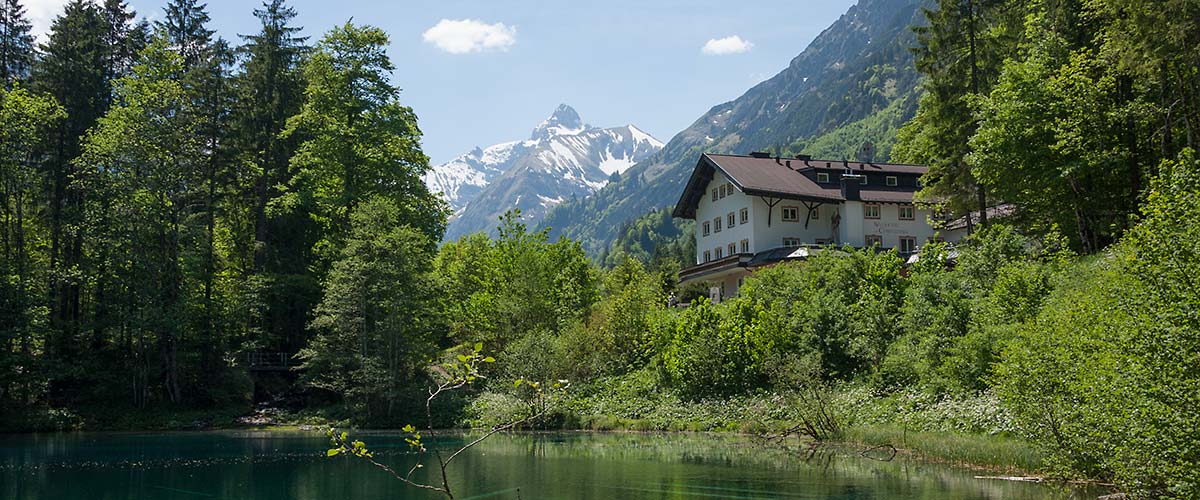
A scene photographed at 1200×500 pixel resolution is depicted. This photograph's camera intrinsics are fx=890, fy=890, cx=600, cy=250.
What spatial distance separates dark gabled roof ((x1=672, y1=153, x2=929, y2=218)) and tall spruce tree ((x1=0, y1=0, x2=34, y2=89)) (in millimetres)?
40480

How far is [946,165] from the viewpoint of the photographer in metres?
42.7

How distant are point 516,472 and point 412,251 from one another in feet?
69.3

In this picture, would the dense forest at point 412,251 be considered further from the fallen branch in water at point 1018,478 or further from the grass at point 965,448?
the fallen branch in water at point 1018,478

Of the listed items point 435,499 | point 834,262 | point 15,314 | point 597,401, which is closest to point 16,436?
point 15,314

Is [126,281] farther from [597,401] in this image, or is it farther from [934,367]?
[934,367]

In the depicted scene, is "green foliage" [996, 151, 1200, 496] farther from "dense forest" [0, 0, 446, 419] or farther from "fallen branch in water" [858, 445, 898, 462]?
"dense forest" [0, 0, 446, 419]

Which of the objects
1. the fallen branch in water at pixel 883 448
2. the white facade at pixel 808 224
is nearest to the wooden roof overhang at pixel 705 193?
the white facade at pixel 808 224

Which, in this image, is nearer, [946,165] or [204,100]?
[946,165]

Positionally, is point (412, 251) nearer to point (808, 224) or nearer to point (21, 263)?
point (21, 263)

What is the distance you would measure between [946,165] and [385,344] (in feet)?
93.3

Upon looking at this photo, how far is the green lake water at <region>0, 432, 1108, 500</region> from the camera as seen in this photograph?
20859 mm

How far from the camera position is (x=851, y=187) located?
201ft

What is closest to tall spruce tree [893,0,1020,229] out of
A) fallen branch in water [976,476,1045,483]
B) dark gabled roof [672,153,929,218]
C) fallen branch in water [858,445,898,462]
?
dark gabled roof [672,153,929,218]

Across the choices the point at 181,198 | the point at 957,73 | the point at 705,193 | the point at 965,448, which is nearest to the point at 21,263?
the point at 181,198
